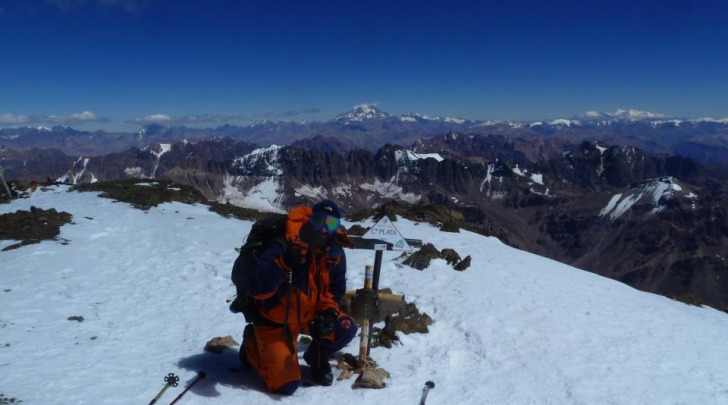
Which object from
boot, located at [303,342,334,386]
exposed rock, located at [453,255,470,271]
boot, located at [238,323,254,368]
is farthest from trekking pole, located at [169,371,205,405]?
exposed rock, located at [453,255,470,271]

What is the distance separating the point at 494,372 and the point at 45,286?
12.2 m

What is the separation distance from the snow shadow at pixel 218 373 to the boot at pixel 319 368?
0.87 m

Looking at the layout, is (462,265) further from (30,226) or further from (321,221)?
(30,226)

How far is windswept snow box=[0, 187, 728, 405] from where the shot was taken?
802 centimetres

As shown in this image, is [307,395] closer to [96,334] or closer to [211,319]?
[211,319]

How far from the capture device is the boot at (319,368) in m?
8.02

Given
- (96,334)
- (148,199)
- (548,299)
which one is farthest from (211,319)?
(148,199)

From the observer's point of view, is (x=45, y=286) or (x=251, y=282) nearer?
(x=251, y=282)

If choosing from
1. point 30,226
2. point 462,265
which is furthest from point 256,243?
point 30,226

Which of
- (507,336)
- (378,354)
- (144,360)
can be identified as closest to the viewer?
(144,360)

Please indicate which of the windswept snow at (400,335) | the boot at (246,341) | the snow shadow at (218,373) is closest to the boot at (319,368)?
the windswept snow at (400,335)

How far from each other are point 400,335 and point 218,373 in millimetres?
3978

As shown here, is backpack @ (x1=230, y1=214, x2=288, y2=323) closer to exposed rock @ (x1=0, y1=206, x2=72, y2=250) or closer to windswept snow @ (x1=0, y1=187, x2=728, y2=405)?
windswept snow @ (x1=0, y1=187, x2=728, y2=405)

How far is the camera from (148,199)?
86.2ft
